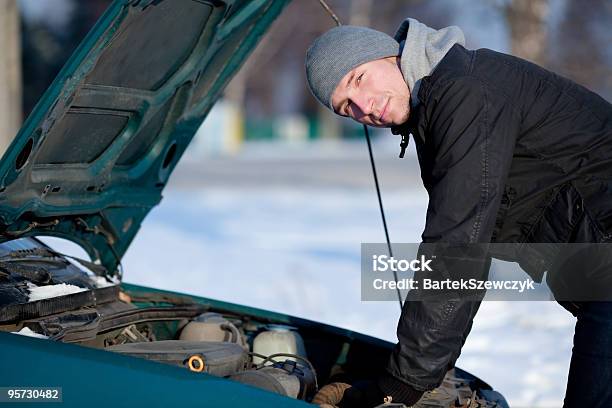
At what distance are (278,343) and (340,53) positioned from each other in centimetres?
125

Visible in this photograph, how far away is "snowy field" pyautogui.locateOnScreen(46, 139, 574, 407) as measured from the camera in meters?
5.18

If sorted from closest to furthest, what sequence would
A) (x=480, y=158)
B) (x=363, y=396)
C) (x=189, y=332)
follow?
(x=480, y=158), (x=363, y=396), (x=189, y=332)

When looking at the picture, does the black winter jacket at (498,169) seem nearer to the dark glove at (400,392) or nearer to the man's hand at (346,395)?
the dark glove at (400,392)

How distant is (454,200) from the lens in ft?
7.66

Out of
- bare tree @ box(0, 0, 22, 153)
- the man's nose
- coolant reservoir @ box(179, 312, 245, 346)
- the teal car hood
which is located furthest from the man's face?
bare tree @ box(0, 0, 22, 153)

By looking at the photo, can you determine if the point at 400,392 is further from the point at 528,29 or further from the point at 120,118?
the point at 528,29

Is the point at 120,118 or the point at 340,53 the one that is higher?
the point at 120,118

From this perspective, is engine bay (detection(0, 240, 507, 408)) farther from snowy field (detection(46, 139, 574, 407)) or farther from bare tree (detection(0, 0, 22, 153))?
bare tree (detection(0, 0, 22, 153))

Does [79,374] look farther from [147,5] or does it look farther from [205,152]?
[205,152]

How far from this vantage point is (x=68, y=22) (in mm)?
33281

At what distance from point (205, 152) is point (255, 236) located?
2066 centimetres

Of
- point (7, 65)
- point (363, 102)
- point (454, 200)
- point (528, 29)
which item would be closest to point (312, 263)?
point (7, 65)

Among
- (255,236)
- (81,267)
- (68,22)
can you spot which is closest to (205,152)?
(68,22)

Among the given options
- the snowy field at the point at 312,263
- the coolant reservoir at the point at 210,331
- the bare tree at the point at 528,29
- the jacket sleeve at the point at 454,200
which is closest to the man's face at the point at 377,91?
the jacket sleeve at the point at 454,200
